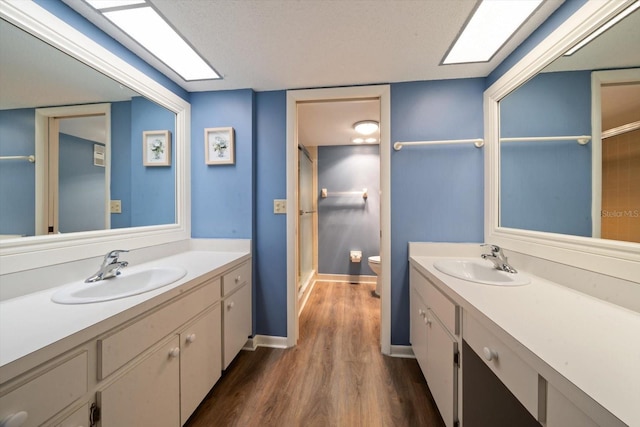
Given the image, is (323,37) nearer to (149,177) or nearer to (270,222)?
(270,222)

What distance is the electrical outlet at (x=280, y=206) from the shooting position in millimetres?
1838

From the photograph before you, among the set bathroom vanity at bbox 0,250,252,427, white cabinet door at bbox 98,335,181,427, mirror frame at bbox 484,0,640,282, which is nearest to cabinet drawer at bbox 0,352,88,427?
bathroom vanity at bbox 0,250,252,427

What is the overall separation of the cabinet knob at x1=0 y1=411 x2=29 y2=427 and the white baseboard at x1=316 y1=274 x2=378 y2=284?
3135 mm

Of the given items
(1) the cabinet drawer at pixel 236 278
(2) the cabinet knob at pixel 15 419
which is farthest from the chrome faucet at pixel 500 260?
(2) the cabinet knob at pixel 15 419

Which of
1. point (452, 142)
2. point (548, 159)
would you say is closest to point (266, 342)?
point (452, 142)

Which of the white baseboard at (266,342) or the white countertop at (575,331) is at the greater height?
the white countertop at (575,331)

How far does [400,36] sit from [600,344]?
153 cm

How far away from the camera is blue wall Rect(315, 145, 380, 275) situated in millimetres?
3412

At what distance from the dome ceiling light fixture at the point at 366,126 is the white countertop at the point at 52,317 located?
2291 millimetres

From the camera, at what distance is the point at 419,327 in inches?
57.4

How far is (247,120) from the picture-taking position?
1807 millimetres

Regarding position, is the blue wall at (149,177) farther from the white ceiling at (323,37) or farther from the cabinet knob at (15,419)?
the cabinet knob at (15,419)

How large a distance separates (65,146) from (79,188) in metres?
0.21

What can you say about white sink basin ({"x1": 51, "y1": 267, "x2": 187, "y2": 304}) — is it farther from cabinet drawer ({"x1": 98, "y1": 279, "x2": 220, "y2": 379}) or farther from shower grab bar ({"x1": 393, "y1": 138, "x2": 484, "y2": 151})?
shower grab bar ({"x1": 393, "y1": 138, "x2": 484, "y2": 151})
